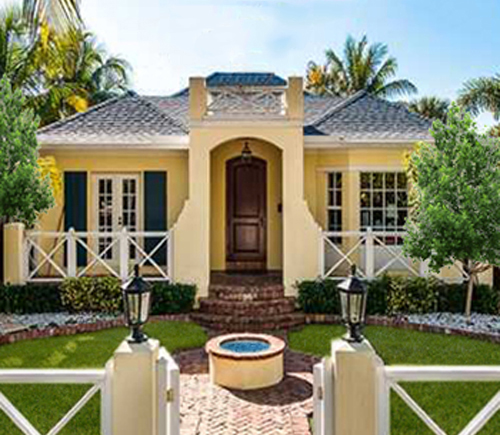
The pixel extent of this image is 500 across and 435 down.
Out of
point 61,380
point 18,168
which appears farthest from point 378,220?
point 61,380

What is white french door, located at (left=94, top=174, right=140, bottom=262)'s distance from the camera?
12.6 meters

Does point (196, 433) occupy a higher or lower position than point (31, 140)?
lower

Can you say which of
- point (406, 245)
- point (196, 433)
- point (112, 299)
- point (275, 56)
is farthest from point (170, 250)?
point (275, 56)

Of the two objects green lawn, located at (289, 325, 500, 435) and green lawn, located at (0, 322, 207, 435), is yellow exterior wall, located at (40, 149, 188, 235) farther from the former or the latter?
green lawn, located at (289, 325, 500, 435)

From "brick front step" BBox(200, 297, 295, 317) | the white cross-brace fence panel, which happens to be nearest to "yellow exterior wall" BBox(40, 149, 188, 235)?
"brick front step" BBox(200, 297, 295, 317)

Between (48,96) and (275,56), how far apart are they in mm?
9412

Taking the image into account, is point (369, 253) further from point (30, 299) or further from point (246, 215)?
point (30, 299)

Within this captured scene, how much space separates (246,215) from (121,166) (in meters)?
3.67

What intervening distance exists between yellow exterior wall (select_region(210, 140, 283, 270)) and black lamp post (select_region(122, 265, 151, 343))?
8.69m

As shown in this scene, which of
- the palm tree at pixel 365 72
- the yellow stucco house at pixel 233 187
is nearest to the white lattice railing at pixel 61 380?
the yellow stucco house at pixel 233 187

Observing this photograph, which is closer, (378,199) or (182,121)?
(378,199)

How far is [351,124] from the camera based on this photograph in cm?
1314

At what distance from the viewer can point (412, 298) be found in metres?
10.2

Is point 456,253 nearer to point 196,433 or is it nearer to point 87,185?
point 196,433
